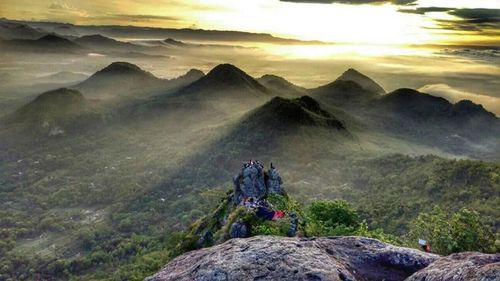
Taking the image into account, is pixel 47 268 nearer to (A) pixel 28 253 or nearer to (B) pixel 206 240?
(A) pixel 28 253

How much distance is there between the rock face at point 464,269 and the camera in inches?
895

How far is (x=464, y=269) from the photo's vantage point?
81.5 ft

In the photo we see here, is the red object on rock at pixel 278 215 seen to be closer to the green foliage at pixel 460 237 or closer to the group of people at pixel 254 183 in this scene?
the group of people at pixel 254 183

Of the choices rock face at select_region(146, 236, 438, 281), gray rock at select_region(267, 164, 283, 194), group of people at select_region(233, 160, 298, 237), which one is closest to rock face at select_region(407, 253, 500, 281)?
rock face at select_region(146, 236, 438, 281)

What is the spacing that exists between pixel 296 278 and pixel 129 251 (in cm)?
16552

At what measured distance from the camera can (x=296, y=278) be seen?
2708 cm

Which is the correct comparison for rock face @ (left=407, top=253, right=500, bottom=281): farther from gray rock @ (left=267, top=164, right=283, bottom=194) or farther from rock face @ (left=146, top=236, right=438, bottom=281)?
gray rock @ (left=267, top=164, right=283, bottom=194)

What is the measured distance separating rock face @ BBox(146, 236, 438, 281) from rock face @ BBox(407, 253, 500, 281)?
3223 mm

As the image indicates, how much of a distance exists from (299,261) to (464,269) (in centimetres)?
917

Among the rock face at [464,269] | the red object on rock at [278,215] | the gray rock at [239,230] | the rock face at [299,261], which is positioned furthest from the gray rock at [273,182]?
the rock face at [464,269]

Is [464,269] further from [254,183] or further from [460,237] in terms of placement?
[254,183]

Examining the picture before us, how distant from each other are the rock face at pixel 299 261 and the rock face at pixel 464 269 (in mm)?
3223

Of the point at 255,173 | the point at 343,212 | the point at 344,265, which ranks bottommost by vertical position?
the point at 343,212

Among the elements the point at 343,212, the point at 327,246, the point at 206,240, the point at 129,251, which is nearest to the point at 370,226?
the point at 343,212
